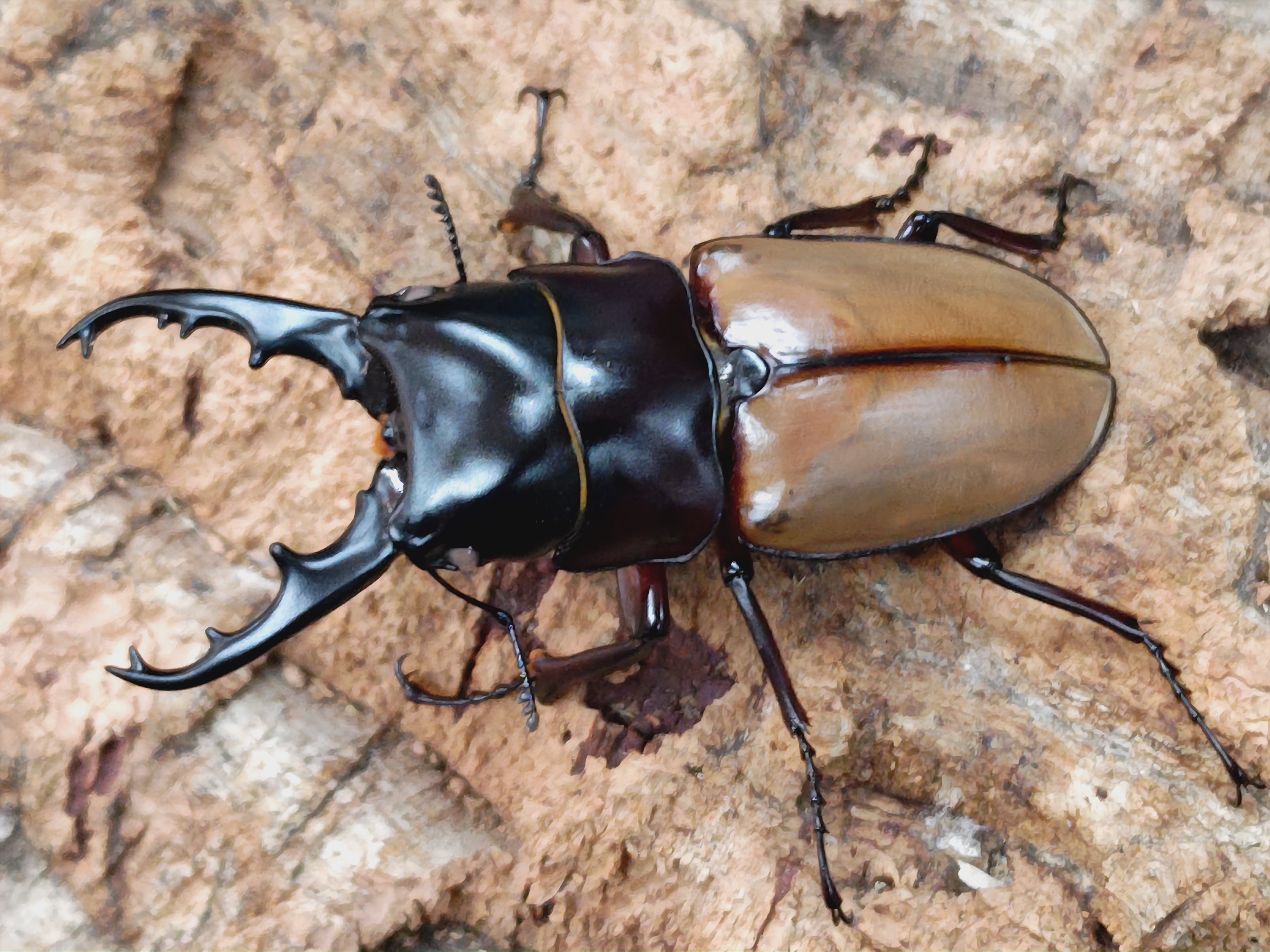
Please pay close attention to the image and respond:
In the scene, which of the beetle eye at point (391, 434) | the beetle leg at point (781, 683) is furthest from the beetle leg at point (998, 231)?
the beetle eye at point (391, 434)

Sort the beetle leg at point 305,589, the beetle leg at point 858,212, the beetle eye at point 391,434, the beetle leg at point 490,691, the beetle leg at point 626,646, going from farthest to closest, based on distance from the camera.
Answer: the beetle leg at point 858,212
the beetle leg at point 626,646
the beetle leg at point 490,691
the beetle eye at point 391,434
the beetle leg at point 305,589

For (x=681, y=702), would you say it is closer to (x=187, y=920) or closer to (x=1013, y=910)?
(x=1013, y=910)

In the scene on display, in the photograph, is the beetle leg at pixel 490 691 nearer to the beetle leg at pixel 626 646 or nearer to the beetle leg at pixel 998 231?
the beetle leg at pixel 626 646

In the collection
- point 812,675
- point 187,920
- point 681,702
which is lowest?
point 187,920

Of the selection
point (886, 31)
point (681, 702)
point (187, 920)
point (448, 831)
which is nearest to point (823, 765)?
point (681, 702)

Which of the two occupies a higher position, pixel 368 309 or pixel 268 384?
pixel 368 309

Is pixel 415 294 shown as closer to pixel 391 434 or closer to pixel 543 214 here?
pixel 391 434
